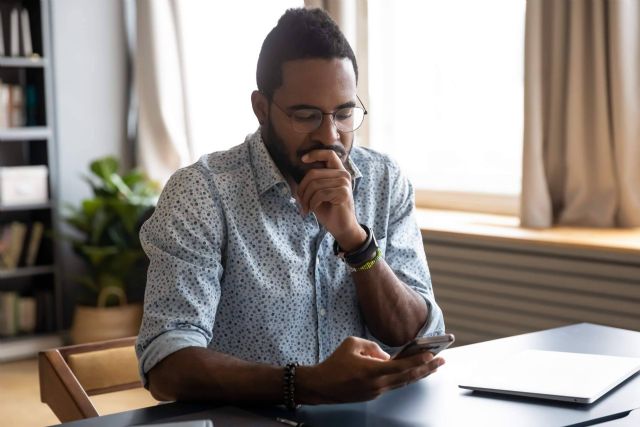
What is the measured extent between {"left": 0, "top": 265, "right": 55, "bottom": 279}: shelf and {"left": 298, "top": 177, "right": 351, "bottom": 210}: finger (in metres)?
3.28

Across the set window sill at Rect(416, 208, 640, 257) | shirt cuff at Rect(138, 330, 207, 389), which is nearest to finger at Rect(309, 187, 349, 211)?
shirt cuff at Rect(138, 330, 207, 389)

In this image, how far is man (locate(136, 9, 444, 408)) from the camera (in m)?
1.68

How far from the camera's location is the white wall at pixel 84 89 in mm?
4922

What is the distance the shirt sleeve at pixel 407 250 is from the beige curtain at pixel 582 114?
4.18 ft

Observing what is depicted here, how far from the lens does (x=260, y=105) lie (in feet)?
6.19

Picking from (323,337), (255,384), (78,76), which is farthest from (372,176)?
(78,76)

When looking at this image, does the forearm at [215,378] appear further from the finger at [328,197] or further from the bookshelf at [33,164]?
the bookshelf at [33,164]

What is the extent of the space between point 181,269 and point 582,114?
194 centimetres

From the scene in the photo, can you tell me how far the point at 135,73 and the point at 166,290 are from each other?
369cm

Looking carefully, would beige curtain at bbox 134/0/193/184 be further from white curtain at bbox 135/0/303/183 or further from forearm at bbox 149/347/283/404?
forearm at bbox 149/347/283/404

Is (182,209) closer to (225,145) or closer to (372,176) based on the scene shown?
(372,176)

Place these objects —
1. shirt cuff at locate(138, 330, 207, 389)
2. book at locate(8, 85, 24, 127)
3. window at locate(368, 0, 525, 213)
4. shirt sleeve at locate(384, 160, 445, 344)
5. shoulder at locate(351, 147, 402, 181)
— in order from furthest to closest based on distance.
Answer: book at locate(8, 85, 24, 127), window at locate(368, 0, 525, 213), shoulder at locate(351, 147, 402, 181), shirt sleeve at locate(384, 160, 445, 344), shirt cuff at locate(138, 330, 207, 389)

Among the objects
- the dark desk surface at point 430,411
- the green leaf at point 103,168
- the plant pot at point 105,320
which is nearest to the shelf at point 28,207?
the green leaf at point 103,168

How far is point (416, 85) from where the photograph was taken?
4.11 m
